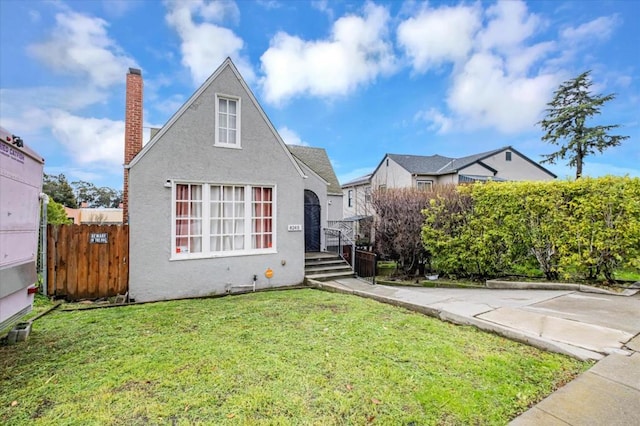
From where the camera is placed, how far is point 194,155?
28.3ft

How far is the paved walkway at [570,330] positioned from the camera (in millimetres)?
2951

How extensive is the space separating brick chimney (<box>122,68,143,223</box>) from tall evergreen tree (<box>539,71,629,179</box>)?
3609 cm

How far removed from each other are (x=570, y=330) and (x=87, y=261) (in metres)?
10.8

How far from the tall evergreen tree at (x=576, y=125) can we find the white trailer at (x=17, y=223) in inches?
1496

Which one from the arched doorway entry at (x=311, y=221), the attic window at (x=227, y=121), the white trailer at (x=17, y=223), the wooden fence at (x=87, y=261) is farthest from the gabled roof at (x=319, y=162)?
the white trailer at (x=17, y=223)

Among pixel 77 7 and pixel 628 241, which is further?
pixel 77 7


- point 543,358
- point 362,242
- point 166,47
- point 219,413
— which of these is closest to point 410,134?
point 362,242

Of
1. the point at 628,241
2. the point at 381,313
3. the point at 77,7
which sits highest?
the point at 77,7

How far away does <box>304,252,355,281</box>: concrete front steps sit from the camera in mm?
10648

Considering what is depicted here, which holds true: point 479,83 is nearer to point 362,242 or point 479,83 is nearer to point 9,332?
point 362,242

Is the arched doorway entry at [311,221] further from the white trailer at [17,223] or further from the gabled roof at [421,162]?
the gabled roof at [421,162]

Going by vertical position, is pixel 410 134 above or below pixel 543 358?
above

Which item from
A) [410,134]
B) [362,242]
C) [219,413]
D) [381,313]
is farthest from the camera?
[410,134]

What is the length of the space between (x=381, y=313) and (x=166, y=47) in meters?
14.4
